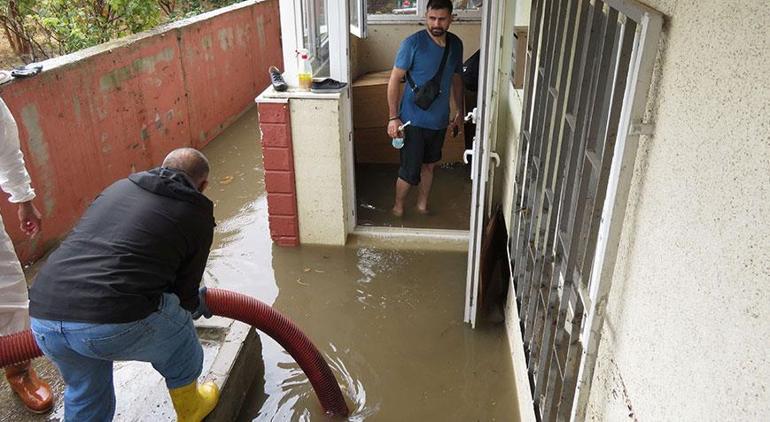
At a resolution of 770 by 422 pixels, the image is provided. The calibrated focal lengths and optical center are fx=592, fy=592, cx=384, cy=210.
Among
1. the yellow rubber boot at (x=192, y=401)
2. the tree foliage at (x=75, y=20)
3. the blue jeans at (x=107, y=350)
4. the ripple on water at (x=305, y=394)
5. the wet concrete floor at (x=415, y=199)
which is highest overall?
the tree foliage at (x=75, y=20)

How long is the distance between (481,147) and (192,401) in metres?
1.96

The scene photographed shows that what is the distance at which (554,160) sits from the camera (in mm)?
2670

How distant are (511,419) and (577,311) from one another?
1318 mm

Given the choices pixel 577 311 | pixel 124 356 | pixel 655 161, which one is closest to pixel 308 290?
pixel 124 356

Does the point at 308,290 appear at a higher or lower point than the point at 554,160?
lower

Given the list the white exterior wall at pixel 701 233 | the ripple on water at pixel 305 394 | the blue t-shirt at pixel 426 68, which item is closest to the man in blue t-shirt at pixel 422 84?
the blue t-shirt at pixel 426 68

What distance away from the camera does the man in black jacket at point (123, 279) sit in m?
2.23

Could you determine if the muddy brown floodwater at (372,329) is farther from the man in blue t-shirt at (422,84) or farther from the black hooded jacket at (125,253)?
the black hooded jacket at (125,253)

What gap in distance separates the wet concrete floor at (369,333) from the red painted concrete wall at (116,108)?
1.14 meters

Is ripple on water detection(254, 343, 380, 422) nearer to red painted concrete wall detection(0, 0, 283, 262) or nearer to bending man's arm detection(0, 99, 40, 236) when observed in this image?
bending man's arm detection(0, 99, 40, 236)

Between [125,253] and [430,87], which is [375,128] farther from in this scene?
[125,253]

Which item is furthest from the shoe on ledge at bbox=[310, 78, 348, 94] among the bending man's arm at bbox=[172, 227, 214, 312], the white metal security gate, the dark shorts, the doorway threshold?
the bending man's arm at bbox=[172, 227, 214, 312]

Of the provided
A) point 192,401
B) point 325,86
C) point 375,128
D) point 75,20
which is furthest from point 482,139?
point 75,20

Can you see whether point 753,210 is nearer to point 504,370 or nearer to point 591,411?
point 591,411
